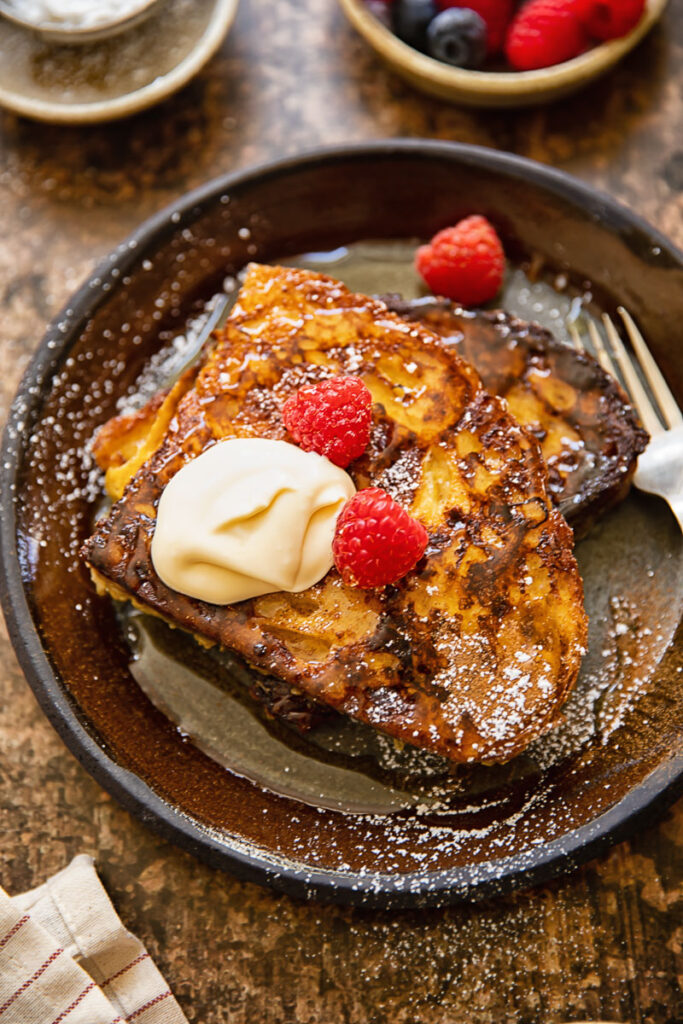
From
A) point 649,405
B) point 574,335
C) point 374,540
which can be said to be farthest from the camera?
point 574,335

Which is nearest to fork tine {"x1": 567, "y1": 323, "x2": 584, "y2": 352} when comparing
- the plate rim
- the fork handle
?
the fork handle

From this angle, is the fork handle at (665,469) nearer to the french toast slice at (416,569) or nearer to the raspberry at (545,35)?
the french toast slice at (416,569)

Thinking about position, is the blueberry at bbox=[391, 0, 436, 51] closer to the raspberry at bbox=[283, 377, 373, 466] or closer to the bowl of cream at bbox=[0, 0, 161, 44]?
the bowl of cream at bbox=[0, 0, 161, 44]

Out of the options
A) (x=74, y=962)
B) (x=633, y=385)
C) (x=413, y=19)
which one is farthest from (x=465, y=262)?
(x=74, y=962)

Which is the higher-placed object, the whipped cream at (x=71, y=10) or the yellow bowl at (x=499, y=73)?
the yellow bowl at (x=499, y=73)

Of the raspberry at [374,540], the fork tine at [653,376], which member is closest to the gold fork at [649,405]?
the fork tine at [653,376]

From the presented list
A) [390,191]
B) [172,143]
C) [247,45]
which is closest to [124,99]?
[172,143]

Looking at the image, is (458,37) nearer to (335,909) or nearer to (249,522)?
(249,522)
